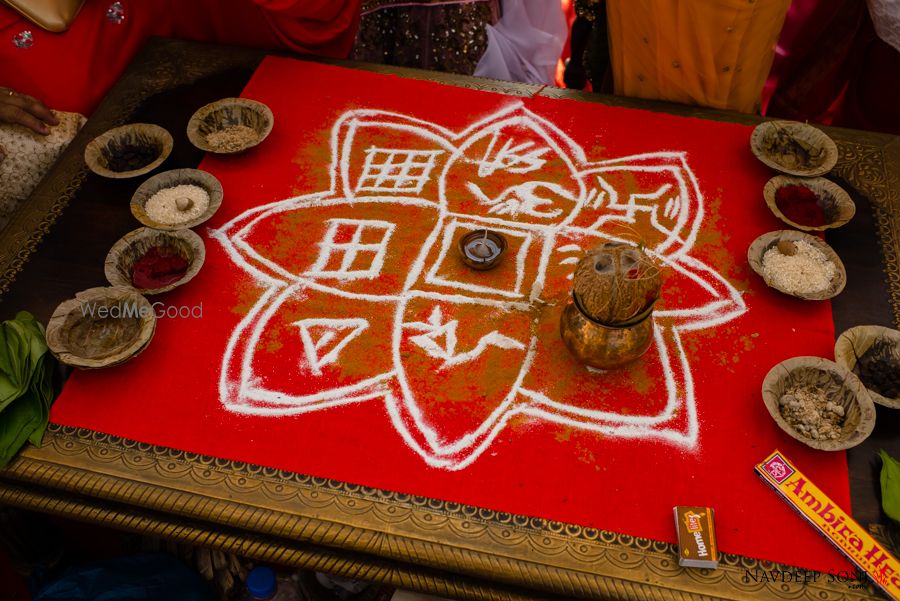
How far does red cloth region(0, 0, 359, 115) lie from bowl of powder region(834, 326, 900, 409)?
89.0 inches

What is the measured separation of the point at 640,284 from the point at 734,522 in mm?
623

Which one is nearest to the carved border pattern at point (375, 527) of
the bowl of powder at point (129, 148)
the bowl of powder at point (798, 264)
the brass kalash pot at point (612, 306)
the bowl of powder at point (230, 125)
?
the brass kalash pot at point (612, 306)

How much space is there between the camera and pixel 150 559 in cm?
245

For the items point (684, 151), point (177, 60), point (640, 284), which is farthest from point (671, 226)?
point (177, 60)

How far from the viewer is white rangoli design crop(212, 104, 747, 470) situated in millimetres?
1900

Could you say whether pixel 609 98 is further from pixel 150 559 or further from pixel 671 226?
pixel 150 559

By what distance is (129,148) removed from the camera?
96.8 inches

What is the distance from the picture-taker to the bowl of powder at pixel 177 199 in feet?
7.27

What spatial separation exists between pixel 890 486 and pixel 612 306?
32.0 inches

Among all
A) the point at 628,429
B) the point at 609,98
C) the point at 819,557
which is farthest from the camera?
the point at 609,98

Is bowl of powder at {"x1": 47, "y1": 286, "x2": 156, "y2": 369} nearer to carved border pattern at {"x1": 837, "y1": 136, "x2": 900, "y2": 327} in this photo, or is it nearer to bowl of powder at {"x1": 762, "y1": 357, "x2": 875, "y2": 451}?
bowl of powder at {"x1": 762, "y1": 357, "x2": 875, "y2": 451}

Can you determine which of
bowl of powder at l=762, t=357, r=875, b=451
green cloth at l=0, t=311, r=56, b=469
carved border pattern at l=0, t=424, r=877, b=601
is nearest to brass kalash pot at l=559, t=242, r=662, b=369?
bowl of powder at l=762, t=357, r=875, b=451

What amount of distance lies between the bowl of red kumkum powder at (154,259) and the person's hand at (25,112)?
78cm

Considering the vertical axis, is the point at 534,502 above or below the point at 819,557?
above
